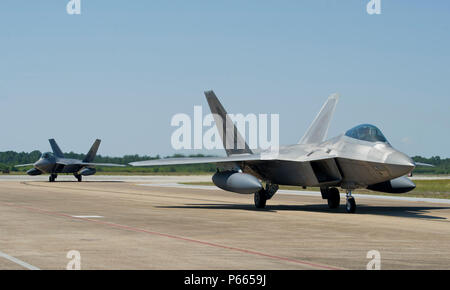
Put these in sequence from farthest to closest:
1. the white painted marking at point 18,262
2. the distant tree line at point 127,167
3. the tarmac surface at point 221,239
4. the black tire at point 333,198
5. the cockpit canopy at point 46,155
Result: the distant tree line at point 127,167 → the cockpit canopy at point 46,155 → the black tire at point 333,198 → the tarmac surface at point 221,239 → the white painted marking at point 18,262

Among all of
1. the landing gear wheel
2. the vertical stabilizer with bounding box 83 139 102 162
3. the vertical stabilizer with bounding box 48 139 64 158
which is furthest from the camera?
the vertical stabilizer with bounding box 48 139 64 158

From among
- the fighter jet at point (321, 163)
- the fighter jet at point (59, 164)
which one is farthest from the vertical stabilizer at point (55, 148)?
the fighter jet at point (321, 163)

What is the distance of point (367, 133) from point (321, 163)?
2.01 meters

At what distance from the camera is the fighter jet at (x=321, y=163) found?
19641mm

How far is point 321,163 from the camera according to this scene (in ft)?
70.7

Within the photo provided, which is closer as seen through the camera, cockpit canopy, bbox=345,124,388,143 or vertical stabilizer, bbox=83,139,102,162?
cockpit canopy, bbox=345,124,388,143

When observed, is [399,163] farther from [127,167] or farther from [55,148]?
[127,167]

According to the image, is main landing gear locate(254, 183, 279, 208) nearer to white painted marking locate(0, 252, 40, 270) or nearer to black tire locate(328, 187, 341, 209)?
black tire locate(328, 187, 341, 209)

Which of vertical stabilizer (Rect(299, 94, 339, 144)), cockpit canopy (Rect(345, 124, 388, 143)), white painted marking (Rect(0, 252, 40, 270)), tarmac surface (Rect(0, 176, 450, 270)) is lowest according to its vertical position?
tarmac surface (Rect(0, 176, 450, 270))

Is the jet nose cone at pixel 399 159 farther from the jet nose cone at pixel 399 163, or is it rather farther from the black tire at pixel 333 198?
the black tire at pixel 333 198

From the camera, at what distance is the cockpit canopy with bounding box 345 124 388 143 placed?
800 inches

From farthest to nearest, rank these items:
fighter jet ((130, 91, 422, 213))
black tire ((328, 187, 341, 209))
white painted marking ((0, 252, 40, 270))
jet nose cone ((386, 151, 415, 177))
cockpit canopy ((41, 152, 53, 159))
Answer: cockpit canopy ((41, 152, 53, 159))
black tire ((328, 187, 341, 209))
fighter jet ((130, 91, 422, 213))
jet nose cone ((386, 151, 415, 177))
white painted marking ((0, 252, 40, 270))

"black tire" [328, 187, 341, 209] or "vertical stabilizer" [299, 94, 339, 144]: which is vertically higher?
"vertical stabilizer" [299, 94, 339, 144]

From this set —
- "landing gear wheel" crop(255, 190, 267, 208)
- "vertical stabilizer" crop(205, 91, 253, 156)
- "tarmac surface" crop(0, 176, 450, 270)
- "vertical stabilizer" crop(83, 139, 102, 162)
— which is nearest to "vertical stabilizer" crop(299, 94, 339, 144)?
"vertical stabilizer" crop(205, 91, 253, 156)
